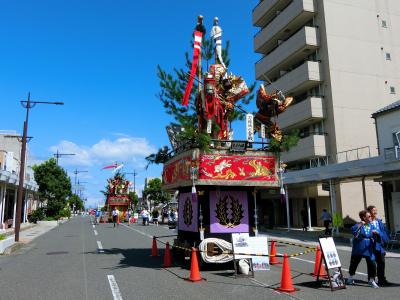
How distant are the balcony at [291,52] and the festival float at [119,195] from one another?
875 inches

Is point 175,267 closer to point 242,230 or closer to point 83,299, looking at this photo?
point 242,230

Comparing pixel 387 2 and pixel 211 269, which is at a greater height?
pixel 387 2

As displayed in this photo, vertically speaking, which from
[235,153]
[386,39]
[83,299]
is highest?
[386,39]

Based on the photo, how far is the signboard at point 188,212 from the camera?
12211 mm

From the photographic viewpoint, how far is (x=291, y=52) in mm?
38469

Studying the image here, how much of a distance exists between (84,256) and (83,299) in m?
7.31

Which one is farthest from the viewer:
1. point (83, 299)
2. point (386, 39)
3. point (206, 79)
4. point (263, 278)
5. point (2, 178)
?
point (386, 39)

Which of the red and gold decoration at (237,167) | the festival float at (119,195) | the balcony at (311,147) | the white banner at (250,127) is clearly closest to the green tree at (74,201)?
the festival float at (119,195)

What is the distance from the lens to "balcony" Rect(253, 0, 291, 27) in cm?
4166

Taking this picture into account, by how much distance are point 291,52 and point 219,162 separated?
30.2m

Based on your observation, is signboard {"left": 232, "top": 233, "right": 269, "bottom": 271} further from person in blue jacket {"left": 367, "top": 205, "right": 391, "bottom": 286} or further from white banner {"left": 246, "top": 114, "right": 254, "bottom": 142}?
white banner {"left": 246, "top": 114, "right": 254, "bottom": 142}

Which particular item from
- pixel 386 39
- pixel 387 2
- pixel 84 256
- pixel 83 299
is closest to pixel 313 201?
pixel 386 39

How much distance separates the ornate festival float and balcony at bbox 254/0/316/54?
27213 mm

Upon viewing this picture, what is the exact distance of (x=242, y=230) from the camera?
12.1 metres
